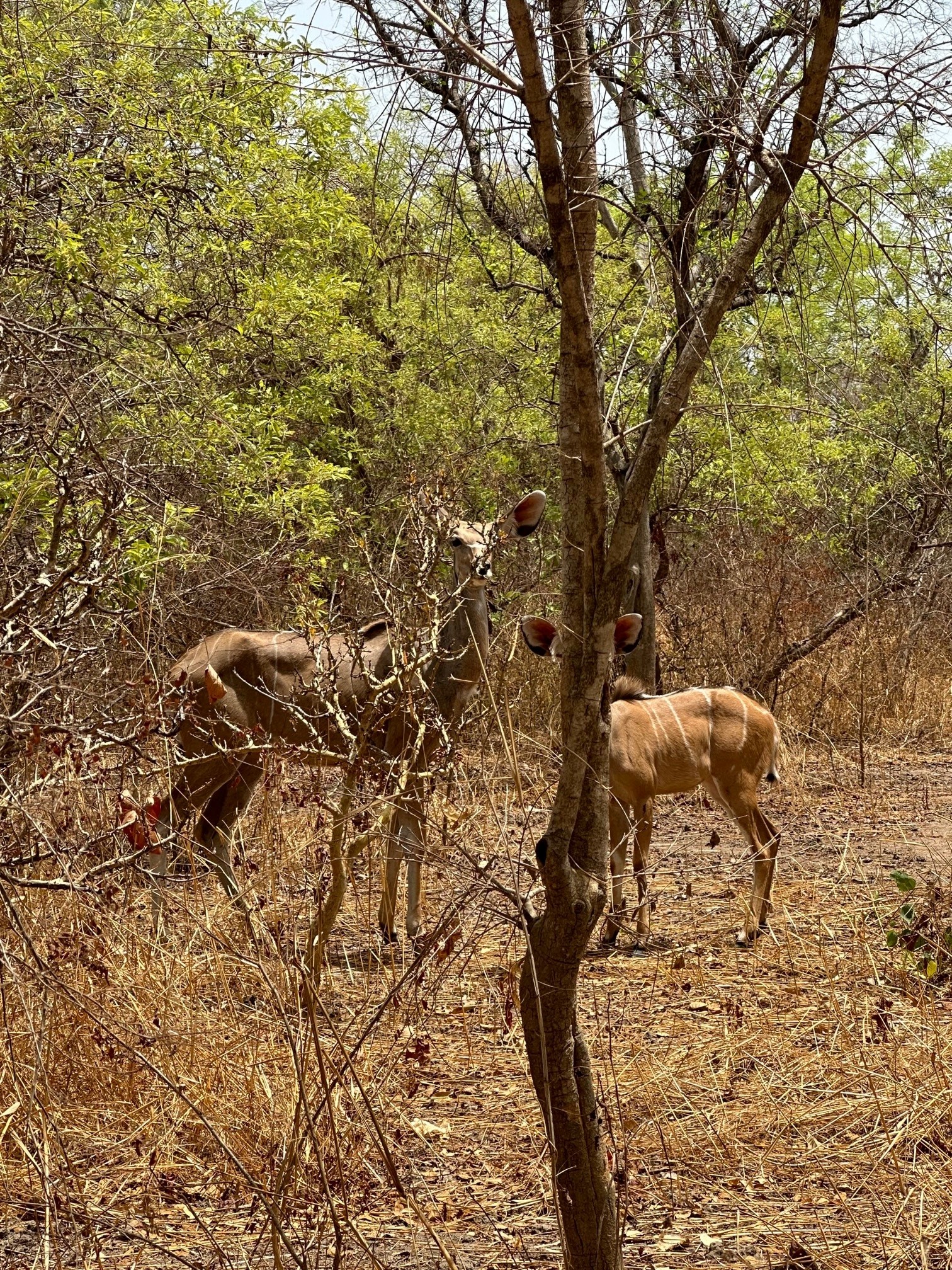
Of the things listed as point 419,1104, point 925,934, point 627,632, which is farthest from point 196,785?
point 627,632

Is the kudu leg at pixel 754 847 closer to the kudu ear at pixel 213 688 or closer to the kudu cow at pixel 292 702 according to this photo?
the kudu cow at pixel 292 702

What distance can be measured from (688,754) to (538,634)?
4.15m

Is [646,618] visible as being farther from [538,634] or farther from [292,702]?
[538,634]

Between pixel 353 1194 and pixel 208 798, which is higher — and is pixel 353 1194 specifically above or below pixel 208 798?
below

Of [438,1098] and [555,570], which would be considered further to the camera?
[555,570]

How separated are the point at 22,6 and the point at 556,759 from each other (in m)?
6.88

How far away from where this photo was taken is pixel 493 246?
12.1 metres

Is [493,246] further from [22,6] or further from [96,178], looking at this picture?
[96,178]

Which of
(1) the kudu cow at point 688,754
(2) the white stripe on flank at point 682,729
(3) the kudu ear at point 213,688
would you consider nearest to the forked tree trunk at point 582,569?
(3) the kudu ear at point 213,688

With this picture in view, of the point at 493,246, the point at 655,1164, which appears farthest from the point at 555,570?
the point at 655,1164

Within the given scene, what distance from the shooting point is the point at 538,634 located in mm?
3900

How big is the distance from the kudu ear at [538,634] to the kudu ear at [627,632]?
0.59ft

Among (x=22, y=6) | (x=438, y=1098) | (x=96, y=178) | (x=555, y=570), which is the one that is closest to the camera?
(x=438, y=1098)

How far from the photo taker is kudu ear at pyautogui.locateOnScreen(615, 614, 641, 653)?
12.0ft
